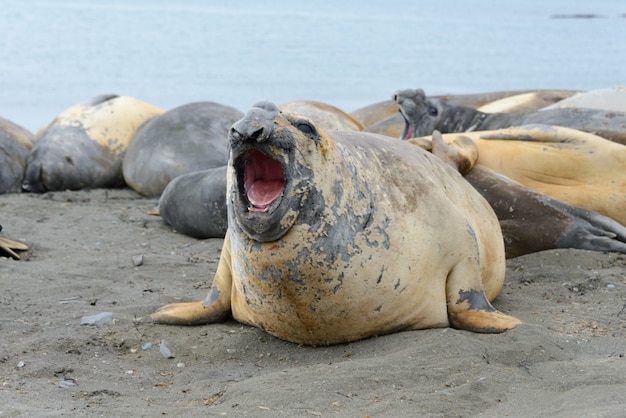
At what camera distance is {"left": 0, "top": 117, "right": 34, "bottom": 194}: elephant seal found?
8664 millimetres

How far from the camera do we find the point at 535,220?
5.77 metres

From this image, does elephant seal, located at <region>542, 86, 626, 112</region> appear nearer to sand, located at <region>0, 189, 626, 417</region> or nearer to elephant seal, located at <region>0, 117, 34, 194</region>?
sand, located at <region>0, 189, 626, 417</region>

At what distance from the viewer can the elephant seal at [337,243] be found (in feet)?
11.9

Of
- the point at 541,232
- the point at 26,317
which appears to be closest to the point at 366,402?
the point at 26,317

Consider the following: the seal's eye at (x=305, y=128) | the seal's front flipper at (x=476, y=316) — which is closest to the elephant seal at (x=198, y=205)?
the seal's front flipper at (x=476, y=316)

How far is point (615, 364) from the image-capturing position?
143 inches

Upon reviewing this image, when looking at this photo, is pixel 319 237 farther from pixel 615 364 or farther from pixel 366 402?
pixel 615 364

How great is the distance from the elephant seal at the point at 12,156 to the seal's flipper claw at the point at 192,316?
4.57m

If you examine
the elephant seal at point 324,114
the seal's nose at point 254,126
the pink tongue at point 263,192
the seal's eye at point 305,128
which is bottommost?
the elephant seal at point 324,114

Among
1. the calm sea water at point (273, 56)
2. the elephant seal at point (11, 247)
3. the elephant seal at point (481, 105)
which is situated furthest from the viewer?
the calm sea water at point (273, 56)

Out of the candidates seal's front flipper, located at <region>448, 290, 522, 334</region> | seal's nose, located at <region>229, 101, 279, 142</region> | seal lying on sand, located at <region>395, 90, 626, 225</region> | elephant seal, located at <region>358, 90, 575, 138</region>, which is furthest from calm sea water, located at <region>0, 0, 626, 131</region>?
seal's nose, located at <region>229, 101, 279, 142</region>

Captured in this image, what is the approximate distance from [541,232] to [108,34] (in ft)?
90.3

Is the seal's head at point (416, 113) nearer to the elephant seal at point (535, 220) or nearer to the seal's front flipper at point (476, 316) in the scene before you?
the elephant seal at point (535, 220)

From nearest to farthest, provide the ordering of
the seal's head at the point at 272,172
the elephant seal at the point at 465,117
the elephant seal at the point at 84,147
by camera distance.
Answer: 1. the seal's head at the point at 272,172
2. the elephant seal at the point at 465,117
3. the elephant seal at the point at 84,147
